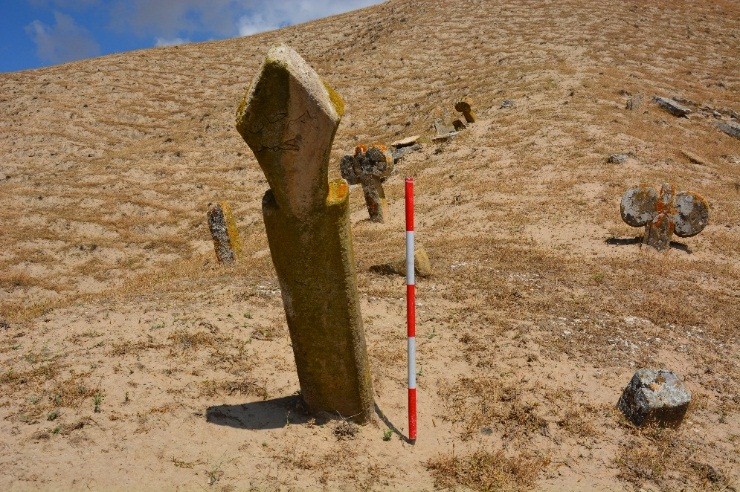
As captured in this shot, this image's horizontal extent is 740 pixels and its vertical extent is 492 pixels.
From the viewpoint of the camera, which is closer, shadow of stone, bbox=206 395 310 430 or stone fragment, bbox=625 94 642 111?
shadow of stone, bbox=206 395 310 430

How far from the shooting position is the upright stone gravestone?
3.84m

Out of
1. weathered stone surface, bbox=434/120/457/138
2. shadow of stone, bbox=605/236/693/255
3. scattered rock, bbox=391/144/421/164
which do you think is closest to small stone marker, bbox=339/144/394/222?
shadow of stone, bbox=605/236/693/255

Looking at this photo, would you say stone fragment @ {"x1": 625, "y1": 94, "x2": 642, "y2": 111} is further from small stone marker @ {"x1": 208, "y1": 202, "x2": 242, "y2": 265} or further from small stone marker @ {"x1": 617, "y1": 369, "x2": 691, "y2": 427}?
small stone marker @ {"x1": 617, "y1": 369, "x2": 691, "y2": 427}

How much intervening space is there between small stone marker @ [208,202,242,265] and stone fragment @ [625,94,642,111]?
658 inches

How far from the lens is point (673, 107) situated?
70.5ft

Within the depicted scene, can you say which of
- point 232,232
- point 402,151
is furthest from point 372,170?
point 402,151

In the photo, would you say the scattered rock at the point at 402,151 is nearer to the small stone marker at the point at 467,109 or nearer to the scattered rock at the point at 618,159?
the small stone marker at the point at 467,109

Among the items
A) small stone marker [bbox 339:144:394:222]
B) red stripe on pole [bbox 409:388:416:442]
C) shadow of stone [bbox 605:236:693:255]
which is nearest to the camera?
red stripe on pole [bbox 409:388:416:442]

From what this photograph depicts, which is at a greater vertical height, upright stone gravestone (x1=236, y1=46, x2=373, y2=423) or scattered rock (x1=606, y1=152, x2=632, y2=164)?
upright stone gravestone (x1=236, y1=46, x2=373, y2=423)

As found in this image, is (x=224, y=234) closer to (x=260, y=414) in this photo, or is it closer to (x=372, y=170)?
(x=372, y=170)

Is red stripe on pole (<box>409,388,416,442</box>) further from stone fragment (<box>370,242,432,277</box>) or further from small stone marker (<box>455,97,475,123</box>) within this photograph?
small stone marker (<box>455,97,475,123</box>)

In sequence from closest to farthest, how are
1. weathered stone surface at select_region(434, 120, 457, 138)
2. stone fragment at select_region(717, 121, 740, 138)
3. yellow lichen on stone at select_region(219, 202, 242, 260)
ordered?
1. yellow lichen on stone at select_region(219, 202, 242, 260)
2. stone fragment at select_region(717, 121, 740, 138)
3. weathered stone surface at select_region(434, 120, 457, 138)

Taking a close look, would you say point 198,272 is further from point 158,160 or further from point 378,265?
point 158,160

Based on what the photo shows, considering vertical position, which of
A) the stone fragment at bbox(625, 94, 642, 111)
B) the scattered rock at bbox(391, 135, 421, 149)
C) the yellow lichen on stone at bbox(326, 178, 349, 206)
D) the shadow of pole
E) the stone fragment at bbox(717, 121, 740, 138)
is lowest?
the shadow of pole
